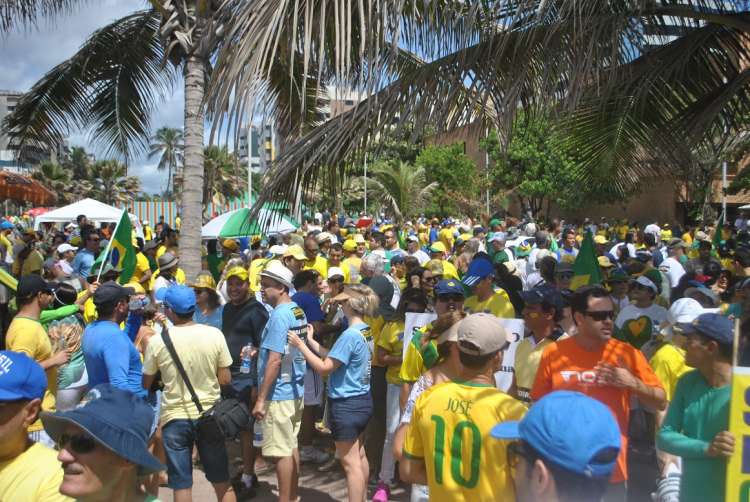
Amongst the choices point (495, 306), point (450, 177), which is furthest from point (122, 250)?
point (450, 177)

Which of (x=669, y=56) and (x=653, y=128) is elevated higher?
(x=669, y=56)

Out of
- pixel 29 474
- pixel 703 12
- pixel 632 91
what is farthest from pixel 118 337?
pixel 703 12

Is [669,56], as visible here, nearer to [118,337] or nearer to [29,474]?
[118,337]

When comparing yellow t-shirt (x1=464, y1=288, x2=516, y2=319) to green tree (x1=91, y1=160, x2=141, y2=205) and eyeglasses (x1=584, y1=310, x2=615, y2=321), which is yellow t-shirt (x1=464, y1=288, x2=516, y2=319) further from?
green tree (x1=91, y1=160, x2=141, y2=205)

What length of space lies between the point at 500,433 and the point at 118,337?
133 inches

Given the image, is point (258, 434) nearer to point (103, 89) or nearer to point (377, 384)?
point (377, 384)

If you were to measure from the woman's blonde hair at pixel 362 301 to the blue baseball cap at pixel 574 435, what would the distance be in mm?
3256

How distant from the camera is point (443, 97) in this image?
497 cm

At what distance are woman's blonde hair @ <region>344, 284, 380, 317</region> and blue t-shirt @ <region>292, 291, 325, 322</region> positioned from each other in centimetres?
129

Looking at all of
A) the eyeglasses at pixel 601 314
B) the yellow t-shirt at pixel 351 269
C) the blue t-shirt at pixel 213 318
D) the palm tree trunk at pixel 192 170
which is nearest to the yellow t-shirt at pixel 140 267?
the palm tree trunk at pixel 192 170

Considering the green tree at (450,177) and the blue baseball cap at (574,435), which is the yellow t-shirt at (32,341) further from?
the green tree at (450,177)

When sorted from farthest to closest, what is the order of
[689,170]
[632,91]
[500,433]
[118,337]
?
1. [689,170]
2. [632,91]
3. [118,337]
4. [500,433]

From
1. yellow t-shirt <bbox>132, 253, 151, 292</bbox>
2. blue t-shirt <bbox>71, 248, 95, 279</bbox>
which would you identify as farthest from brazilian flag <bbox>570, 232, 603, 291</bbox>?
blue t-shirt <bbox>71, 248, 95, 279</bbox>

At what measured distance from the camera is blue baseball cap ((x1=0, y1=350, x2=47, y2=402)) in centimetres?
249
